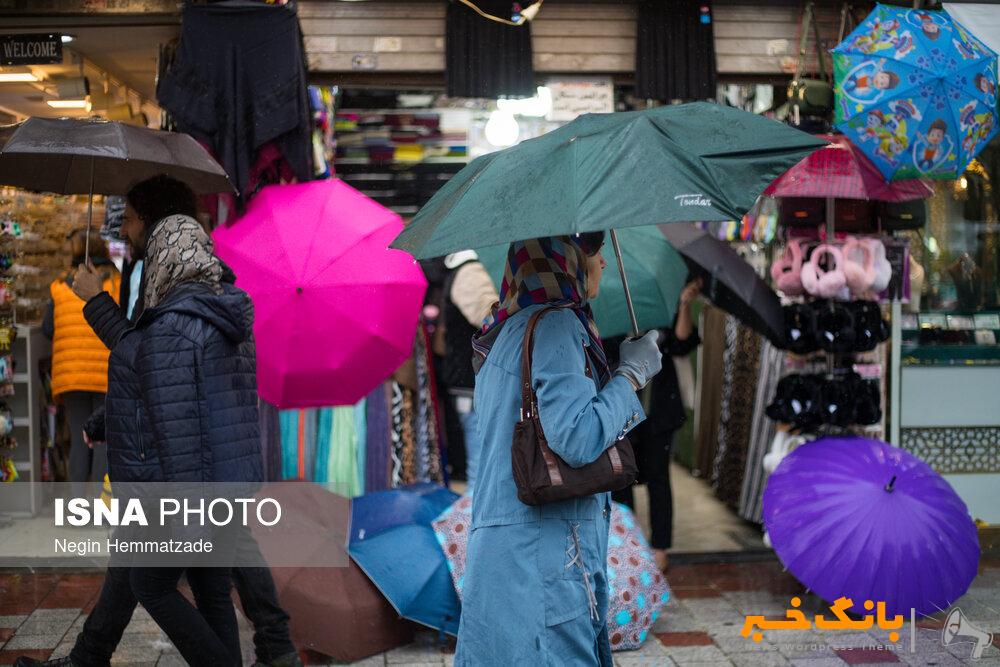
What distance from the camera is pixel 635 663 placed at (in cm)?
474

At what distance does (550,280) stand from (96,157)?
253cm

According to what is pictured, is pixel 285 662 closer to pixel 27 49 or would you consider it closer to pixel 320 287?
pixel 320 287

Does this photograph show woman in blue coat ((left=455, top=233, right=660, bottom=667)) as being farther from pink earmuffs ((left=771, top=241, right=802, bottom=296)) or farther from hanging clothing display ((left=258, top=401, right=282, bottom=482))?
hanging clothing display ((left=258, top=401, right=282, bottom=482))

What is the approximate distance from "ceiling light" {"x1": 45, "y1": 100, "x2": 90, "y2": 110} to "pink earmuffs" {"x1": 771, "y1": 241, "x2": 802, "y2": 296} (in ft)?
14.2

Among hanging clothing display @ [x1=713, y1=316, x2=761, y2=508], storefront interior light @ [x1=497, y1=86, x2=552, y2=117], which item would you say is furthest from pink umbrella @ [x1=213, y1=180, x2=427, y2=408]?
hanging clothing display @ [x1=713, y1=316, x2=761, y2=508]

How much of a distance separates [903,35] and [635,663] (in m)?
3.31

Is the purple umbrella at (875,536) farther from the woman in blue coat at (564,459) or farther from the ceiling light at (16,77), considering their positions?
the ceiling light at (16,77)

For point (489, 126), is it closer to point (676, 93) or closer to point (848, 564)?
point (676, 93)

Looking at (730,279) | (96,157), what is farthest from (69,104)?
(730,279)

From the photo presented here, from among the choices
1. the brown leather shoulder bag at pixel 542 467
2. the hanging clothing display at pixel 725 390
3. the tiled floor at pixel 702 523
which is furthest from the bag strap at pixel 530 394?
the hanging clothing display at pixel 725 390

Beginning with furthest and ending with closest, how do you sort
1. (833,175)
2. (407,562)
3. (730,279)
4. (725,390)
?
(725,390)
(833,175)
(730,279)
(407,562)

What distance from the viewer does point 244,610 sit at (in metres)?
4.29

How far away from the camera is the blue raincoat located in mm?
2820

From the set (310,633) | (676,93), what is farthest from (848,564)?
(676,93)
